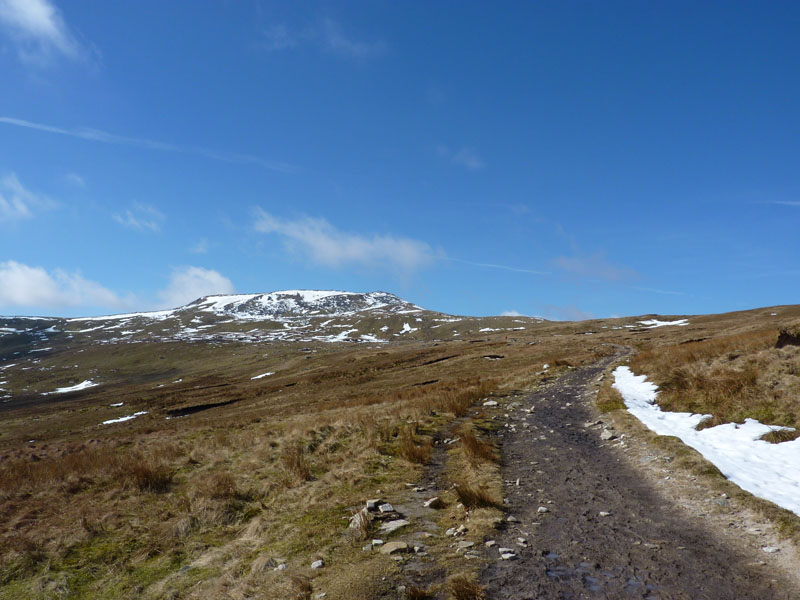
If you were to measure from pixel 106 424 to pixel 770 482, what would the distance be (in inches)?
2557

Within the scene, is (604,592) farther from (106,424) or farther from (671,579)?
(106,424)

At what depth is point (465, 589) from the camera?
592cm

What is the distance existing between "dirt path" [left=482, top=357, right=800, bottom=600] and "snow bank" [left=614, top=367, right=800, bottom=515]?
72.5 inches

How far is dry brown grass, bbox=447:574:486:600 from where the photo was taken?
5852mm

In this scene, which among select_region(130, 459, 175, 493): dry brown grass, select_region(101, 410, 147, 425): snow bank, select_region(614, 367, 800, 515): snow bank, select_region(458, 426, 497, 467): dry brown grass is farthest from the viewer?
select_region(101, 410, 147, 425): snow bank

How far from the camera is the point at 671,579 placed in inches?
246

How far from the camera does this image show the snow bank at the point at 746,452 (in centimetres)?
896

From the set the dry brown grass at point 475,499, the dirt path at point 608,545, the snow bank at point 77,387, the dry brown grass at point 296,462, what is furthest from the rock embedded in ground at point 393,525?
the snow bank at point 77,387

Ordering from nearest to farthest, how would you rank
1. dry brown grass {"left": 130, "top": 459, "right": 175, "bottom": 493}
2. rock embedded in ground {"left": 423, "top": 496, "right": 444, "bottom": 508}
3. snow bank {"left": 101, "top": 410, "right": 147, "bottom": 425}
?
rock embedded in ground {"left": 423, "top": 496, "right": 444, "bottom": 508} → dry brown grass {"left": 130, "top": 459, "right": 175, "bottom": 493} → snow bank {"left": 101, "top": 410, "right": 147, "bottom": 425}

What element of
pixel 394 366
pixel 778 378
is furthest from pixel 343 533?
pixel 394 366

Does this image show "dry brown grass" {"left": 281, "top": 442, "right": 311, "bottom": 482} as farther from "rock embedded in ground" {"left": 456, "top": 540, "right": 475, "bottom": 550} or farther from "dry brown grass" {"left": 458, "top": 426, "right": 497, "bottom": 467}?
"rock embedded in ground" {"left": 456, "top": 540, "right": 475, "bottom": 550}

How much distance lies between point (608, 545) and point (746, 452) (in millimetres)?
6811

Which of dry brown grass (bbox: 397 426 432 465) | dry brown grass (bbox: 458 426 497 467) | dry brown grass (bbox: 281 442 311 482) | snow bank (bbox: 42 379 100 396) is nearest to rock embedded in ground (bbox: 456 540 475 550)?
dry brown grass (bbox: 458 426 497 467)

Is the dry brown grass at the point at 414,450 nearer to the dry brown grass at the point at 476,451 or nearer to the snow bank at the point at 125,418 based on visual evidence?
the dry brown grass at the point at 476,451
